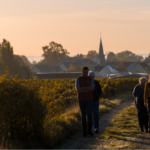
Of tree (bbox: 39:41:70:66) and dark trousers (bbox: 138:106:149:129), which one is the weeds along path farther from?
tree (bbox: 39:41:70:66)

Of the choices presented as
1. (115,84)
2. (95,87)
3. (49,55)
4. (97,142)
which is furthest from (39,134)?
(49,55)

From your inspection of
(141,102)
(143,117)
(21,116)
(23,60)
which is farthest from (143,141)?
Answer: (23,60)

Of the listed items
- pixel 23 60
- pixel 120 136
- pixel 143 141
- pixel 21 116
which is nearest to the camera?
pixel 21 116

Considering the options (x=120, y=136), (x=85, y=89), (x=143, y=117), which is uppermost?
(x=85, y=89)

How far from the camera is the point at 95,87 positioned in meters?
7.70

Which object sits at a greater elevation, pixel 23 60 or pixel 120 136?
pixel 23 60

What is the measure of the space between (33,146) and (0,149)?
2.58 ft

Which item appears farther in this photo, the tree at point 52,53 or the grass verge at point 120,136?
the tree at point 52,53

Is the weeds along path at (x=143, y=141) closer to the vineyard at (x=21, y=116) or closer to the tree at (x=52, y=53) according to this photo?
the vineyard at (x=21, y=116)

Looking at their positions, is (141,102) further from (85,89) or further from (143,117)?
(85,89)

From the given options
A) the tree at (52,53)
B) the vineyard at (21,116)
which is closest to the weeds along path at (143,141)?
the vineyard at (21,116)

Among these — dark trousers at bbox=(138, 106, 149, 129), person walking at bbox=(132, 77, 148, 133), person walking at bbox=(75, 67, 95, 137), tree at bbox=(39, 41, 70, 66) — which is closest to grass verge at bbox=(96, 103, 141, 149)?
dark trousers at bbox=(138, 106, 149, 129)

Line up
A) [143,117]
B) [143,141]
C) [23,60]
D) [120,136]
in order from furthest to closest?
[23,60] < [143,117] < [120,136] < [143,141]

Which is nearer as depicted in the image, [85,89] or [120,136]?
[85,89]
